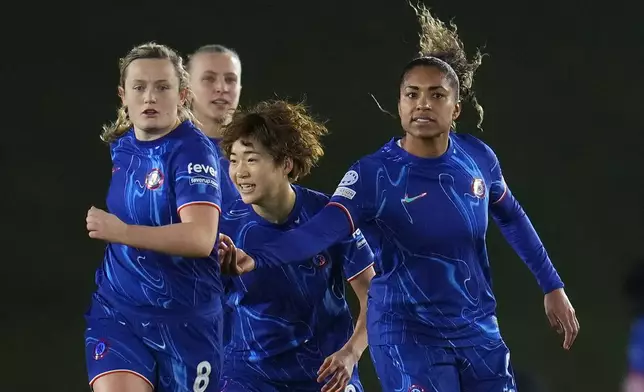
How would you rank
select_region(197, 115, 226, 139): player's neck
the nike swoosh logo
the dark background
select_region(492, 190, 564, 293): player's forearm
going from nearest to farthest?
the nike swoosh logo
select_region(492, 190, 564, 293): player's forearm
select_region(197, 115, 226, 139): player's neck
the dark background

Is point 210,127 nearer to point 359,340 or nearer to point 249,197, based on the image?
point 249,197

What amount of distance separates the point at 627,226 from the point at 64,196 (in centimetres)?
336

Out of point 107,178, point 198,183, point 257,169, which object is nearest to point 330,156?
point 107,178

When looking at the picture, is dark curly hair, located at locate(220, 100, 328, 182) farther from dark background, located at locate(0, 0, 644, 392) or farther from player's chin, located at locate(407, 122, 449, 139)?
dark background, located at locate(0, 0, 644, 392)

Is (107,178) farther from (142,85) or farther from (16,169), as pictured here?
(142,85)

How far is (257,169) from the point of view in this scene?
3.74 metres

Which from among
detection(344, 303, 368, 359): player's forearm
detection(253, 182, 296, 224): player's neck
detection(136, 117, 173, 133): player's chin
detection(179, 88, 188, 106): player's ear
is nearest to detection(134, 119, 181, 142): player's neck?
detection(136, 117, 173, 133): player's chin

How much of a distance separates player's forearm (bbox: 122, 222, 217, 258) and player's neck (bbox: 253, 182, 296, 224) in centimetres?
56

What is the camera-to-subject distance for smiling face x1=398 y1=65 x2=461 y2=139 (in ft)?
11.9

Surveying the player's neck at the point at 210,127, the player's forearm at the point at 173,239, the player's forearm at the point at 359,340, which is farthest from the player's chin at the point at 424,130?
the player's neck at the point at 210,127

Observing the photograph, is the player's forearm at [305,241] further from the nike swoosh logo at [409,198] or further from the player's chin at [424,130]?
the player's chin at [424,130]

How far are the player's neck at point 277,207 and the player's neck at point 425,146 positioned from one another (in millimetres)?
427

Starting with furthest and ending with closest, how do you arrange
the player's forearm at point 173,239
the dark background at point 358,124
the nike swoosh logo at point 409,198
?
the dark background at point 358,124, the nike swoosh logo at point 409,198, the player's forearm at point 173,239

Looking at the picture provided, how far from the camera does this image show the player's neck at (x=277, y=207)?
12.4 ft
